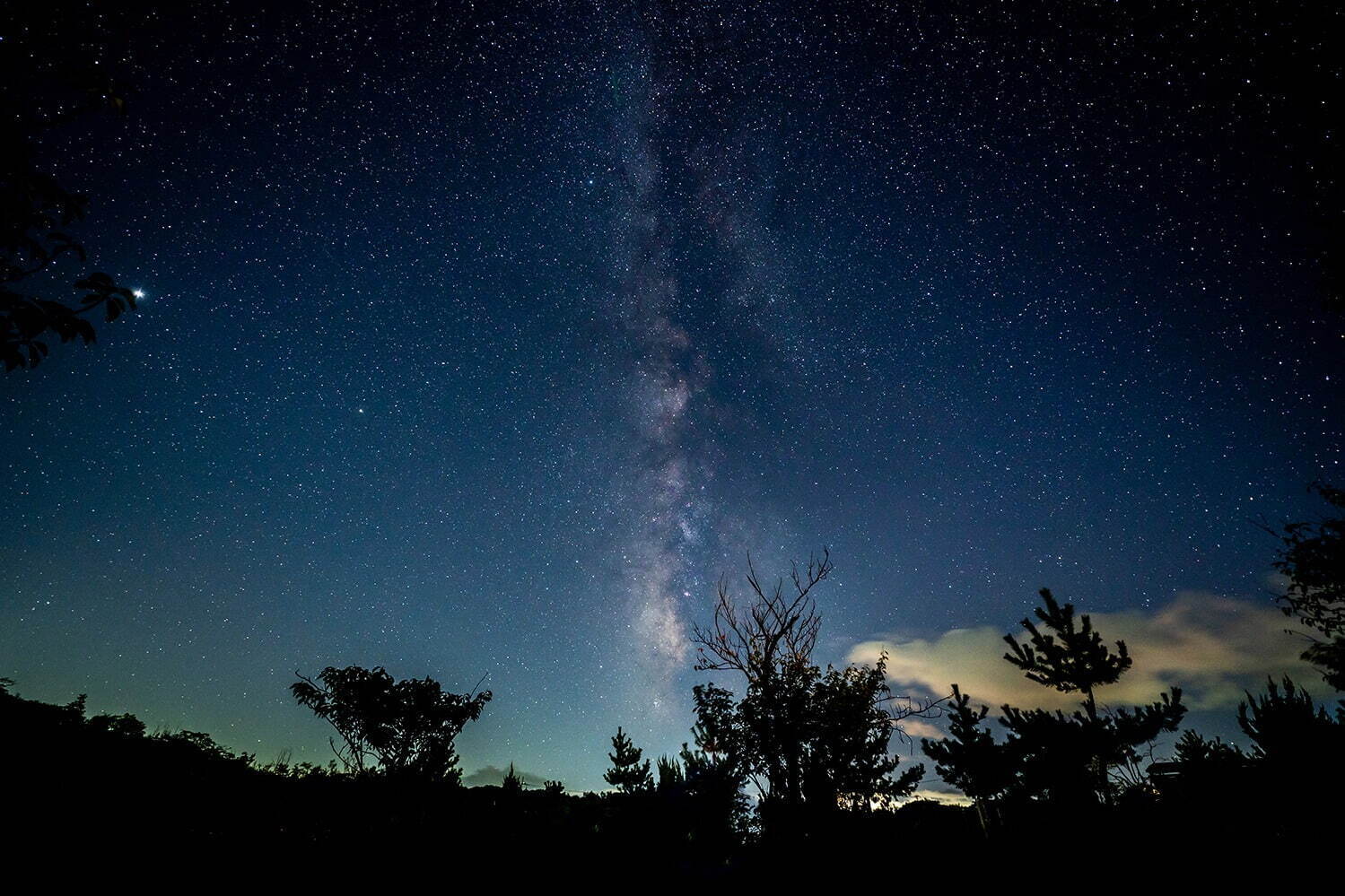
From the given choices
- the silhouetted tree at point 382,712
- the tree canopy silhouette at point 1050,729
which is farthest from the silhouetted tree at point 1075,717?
the silhouetted tree at point 382,712

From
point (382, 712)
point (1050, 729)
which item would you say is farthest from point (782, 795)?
point (382, 712)

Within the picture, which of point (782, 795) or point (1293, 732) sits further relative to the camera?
point (782, 795)

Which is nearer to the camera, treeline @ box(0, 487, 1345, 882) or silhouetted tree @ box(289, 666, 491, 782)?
treeline @ box(0, 487, 1345, 882)

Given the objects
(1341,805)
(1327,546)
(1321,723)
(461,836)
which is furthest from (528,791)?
(1327,546)

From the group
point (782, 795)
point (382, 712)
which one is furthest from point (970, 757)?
point (382, 712)

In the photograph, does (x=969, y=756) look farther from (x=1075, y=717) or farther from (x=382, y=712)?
(x=382, y=712)

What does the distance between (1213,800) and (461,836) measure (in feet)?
33.6

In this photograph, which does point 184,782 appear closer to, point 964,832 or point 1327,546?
point 964,832

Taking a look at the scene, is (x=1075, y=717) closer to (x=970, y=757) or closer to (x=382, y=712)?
(x=970, y=757)

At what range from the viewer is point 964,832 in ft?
20.7

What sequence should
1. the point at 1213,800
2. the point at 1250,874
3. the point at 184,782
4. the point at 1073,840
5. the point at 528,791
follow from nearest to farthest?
the point at 1250,874
the point at 1073,840
the point at 1213,800
the point at 184,782
the point at 528,791

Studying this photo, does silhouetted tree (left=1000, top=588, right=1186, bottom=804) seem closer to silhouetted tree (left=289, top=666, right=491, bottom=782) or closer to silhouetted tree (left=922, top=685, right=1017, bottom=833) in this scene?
silhouetted tree (left=922, top=685, right=1017, bottom=833)

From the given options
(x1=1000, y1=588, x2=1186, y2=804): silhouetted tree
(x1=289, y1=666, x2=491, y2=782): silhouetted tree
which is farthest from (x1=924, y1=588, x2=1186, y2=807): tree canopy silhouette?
(x1=289, y1=666, x2=491, y2=782): silhouetted tree

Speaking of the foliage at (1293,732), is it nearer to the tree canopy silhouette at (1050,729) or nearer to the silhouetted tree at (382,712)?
the tree canopy silhouette at (1050,729)
